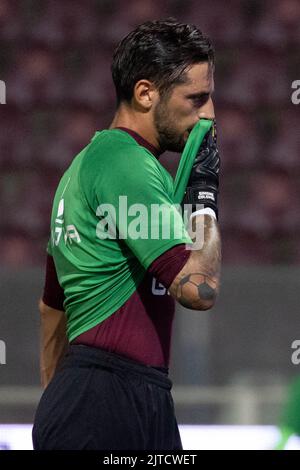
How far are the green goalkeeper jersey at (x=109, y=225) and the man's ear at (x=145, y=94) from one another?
0.30ft

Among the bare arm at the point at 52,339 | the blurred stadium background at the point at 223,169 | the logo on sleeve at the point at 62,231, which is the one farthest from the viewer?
the blurred stadium background at the point at 223,169

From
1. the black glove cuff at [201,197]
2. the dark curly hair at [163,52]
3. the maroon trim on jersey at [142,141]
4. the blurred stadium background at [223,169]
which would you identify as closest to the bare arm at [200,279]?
the black glove cuff at [201,197]

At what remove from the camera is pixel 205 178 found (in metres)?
2.17

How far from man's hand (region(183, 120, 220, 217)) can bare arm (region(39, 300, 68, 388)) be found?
0.44 metres

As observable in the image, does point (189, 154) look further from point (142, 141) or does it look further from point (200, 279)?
point (200, 279)

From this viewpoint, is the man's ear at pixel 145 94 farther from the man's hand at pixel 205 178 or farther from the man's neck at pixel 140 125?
the man's hand at pixel 205 178

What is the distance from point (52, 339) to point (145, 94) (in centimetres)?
62

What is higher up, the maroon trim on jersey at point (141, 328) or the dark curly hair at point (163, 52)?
the dark curly hair at point (163, 52)

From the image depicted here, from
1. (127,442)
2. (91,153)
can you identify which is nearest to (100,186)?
(91,153)

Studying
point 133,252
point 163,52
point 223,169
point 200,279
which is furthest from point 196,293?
point 223,169

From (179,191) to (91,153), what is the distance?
0.75 feet

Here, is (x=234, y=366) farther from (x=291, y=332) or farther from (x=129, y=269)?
(x=129, y=269)

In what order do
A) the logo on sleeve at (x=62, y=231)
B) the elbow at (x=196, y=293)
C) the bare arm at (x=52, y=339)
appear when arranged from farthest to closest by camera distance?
the bare arm at (x=52, y=339) < the logo on sleeve at (x=62, y=231) < the elbow at (x=196, y=293)

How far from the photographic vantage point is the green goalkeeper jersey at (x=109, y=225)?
1.96 m
